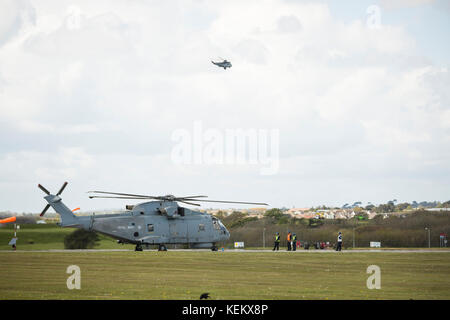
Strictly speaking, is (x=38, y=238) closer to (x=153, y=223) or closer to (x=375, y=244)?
(x=153, y=223)

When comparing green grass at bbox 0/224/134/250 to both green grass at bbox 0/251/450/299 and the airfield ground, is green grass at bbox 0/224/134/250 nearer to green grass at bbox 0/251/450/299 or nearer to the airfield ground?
green grass at bbox 0/251/450/299

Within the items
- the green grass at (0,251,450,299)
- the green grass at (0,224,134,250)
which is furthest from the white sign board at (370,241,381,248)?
the green grass at (0,251,450,299)

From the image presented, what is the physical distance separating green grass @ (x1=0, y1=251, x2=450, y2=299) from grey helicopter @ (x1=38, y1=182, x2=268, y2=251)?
10083 millimetres

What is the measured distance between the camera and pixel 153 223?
59156mm

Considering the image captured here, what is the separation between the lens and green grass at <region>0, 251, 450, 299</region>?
1013 inches

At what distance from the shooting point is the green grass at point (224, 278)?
2572 cm

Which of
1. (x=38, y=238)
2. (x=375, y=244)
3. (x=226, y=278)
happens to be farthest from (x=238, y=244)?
(x=226, y=278)

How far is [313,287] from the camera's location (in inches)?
1122

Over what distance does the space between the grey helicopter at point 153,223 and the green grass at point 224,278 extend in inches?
397

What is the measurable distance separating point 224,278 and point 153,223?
27.2 meters

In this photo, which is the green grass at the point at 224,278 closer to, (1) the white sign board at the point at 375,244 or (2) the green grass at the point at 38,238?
(2) the green grass at the point at 38,238

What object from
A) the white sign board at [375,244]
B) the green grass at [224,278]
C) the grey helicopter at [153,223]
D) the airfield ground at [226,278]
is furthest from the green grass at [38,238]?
the white sign board at [375,244]
